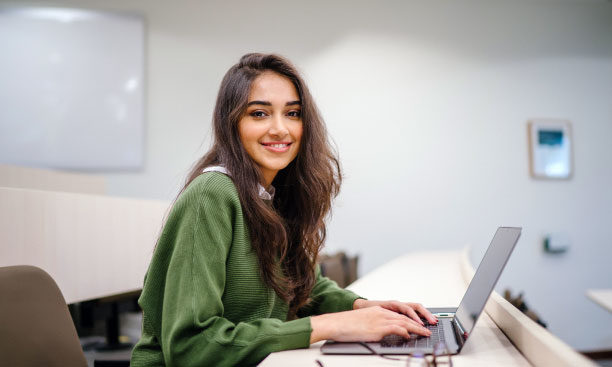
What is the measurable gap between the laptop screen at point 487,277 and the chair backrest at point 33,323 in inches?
27.9

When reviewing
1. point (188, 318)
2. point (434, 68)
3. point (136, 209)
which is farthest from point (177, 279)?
point (434, 68)

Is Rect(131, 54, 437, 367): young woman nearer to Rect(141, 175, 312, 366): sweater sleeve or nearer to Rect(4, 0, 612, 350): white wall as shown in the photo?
Rect(141, 175, 312, 366): sweater sleeve

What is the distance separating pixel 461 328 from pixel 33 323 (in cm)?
77

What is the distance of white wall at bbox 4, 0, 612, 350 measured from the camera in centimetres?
397

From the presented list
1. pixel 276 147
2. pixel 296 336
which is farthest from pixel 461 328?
pixel 276 147

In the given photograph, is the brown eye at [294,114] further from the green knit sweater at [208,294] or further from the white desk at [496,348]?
the white desk at [496,348]

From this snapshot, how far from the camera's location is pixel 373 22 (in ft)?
13.4

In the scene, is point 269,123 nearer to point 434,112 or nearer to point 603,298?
point 603,298

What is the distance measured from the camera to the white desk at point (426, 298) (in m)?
0.84

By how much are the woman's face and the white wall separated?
2.82 metres

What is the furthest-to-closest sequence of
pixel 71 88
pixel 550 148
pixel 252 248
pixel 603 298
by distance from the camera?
1. pixel 550 148
2. pixel 71 88
3. pixel 603 298
4. pixel 252 248

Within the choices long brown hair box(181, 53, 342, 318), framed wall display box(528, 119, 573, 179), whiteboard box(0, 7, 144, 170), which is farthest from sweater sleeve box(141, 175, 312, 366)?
framed wall display box(528, 119, 573, 179)

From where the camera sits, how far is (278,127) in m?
1.15

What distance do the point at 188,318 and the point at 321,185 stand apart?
21.2 inches
